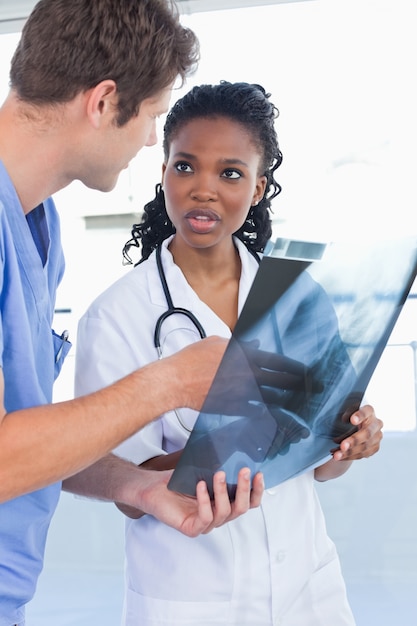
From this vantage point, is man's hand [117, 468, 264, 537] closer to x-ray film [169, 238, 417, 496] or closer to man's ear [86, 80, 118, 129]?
x-ray film [169, 238, 417, 496]

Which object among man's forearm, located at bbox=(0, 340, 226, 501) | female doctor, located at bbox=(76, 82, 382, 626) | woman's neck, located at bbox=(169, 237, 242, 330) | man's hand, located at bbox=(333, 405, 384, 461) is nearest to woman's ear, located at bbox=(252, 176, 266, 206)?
female doctor, located at bbox=(76, 82, 382, 626)

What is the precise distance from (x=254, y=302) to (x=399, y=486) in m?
1.49

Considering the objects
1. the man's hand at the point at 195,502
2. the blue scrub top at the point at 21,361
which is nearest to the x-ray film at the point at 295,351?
the man's hand at the point at 195,502

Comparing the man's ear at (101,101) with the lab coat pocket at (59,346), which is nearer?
the man's ear at (101,101)

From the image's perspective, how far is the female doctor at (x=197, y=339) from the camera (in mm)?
1066

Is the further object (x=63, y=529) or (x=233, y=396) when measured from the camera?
(x=63, y=529)

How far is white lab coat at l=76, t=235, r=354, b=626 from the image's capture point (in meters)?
1.06

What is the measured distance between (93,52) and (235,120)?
0.46 meters

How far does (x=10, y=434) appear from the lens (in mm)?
731

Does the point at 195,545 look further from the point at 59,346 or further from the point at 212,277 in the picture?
the point at 212,277

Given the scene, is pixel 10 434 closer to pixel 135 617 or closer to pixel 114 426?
pixel 114 426

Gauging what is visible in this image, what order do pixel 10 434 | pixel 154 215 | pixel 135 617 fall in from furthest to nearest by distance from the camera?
pixel 154 215, pixel 135 617, pixel 10 434

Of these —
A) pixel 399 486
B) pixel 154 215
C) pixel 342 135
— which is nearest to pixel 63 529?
pixel 399 486

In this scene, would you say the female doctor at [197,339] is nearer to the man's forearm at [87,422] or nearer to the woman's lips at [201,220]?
the woman's lips at [201,220]
